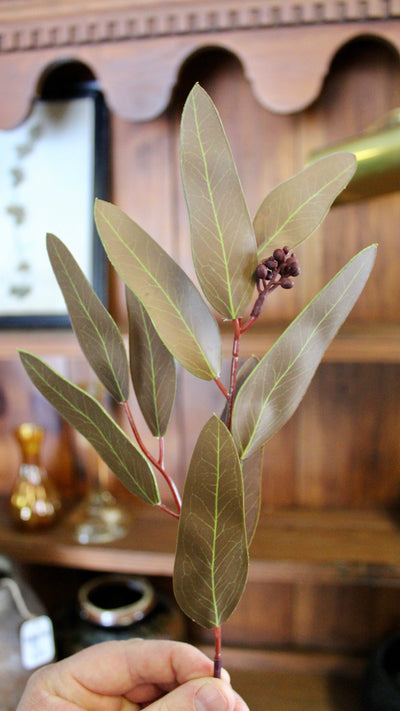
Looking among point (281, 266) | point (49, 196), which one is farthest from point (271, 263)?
point (49, 196)

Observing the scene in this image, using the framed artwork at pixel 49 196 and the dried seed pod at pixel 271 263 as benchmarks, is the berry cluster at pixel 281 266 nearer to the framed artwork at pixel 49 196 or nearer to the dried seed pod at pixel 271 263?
the dried seed pod at pixel 271 263

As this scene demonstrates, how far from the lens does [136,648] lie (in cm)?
62

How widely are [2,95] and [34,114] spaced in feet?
0.43

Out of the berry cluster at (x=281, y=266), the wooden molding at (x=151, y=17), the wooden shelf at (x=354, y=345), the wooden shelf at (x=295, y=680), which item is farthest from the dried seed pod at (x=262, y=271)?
the wooden shelf at (x=295, y=680)

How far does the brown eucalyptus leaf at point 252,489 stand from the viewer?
0.49m

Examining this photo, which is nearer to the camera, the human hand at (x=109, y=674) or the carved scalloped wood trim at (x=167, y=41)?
the human hand at (x=109, y=674)

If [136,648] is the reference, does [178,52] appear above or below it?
above

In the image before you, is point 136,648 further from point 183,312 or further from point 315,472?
point 315,472

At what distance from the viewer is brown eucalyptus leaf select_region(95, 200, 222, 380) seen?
0.39 metres

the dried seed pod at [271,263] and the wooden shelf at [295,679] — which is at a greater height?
the dried seed pod at [271,263]

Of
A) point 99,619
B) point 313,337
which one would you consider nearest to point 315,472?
point 99,619

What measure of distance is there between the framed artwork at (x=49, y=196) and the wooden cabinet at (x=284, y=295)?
50 millimetres

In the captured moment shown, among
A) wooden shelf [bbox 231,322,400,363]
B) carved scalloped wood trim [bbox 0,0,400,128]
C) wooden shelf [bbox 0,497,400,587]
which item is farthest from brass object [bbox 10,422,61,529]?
carved scalloped wood trim [bbox 0,0,400,128]

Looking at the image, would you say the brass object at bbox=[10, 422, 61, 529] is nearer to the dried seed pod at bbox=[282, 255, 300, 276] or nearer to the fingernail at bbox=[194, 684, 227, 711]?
the fingernail at bbox=[194, 684, 227, 711]
